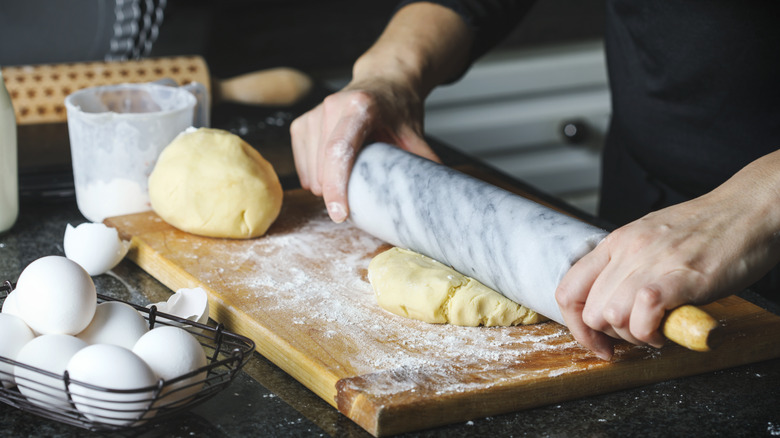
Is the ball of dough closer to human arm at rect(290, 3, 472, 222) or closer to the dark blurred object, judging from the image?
human arm at rect(290, 3, 472, 222)

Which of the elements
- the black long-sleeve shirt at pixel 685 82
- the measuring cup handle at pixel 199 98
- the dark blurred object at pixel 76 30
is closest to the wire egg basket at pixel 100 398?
the measuring cup handle at pixel 199 98

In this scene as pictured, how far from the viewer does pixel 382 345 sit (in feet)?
3.47

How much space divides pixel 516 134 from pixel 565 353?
6.69 feet

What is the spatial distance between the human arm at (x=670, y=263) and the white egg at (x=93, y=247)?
747 mm

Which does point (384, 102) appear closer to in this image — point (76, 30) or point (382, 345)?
point (382, 345)

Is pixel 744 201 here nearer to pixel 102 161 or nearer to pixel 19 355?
pixel 19 355

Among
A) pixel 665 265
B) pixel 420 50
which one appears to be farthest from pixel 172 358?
pixel 420 50

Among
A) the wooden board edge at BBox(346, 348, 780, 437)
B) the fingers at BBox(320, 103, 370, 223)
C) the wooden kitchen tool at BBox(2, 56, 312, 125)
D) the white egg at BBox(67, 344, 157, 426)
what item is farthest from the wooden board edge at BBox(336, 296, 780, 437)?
the wooden kitchen tool at BBox(2, 56, 312, 125)

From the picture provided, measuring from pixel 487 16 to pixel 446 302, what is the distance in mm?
882

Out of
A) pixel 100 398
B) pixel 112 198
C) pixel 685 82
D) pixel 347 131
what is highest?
pixel 685 82

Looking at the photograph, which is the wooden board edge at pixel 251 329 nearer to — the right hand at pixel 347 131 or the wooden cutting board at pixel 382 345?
the wooden cutting board at pixel 382 345

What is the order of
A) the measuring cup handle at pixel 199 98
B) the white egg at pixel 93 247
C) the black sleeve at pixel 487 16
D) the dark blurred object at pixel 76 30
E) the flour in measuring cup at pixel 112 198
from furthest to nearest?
the dark blurred object at pixel 76 30 → the black sleeve at pixel 487 16 → the measuring cup handle at pixel 199 98 → the flour in measuring cup at pixel 112 198 → the white egg at pixel 93 247

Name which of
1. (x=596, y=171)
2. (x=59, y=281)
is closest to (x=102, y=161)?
(x=59, y=281)

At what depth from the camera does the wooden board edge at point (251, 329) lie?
98 centimetres
